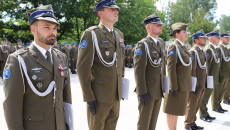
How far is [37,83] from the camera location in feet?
6.47

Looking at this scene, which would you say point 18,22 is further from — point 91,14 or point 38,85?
point 38,85

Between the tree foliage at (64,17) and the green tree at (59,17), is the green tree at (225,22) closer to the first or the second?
the tree foliage at (64,17)

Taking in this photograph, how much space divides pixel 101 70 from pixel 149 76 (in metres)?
1.09

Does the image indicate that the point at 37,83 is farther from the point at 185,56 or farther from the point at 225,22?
the point at 225,22

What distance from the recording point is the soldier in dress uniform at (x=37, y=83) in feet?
6.04

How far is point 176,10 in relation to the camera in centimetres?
4591

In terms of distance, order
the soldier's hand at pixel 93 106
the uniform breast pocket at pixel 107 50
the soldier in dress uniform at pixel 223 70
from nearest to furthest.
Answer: the soldier's hand at pixel 93 106 → the uniform breast pocket at pixel 107 50 → the soldier in dress uniform at pixel 223 70

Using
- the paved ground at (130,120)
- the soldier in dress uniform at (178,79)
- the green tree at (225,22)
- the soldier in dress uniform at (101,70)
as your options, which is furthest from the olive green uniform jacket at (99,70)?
the green tree at (225,22)

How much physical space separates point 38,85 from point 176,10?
156 feet

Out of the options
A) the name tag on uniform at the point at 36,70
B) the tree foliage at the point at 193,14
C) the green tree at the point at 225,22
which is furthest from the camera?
the green tree at the point at 225,22

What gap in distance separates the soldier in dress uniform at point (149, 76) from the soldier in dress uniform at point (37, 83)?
5.53ft

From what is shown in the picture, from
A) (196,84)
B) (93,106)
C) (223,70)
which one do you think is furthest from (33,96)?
(223,70)

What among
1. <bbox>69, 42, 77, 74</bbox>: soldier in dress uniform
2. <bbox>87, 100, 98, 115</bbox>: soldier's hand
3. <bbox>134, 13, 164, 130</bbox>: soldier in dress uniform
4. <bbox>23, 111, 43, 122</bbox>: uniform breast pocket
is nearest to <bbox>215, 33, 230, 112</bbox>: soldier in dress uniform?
<bbox>134, 13, 164, 130</bbox>: soldier in dress uniform

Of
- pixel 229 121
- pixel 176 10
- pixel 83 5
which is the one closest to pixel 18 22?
pixel 83 5
